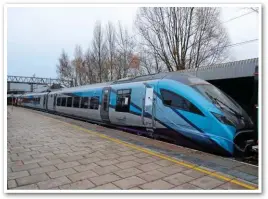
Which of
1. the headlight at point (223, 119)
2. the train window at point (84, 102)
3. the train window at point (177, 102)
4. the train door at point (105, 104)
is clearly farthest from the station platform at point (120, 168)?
the train window at point (84, 102)

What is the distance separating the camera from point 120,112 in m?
9.91

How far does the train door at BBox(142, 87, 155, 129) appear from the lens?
7.99 m

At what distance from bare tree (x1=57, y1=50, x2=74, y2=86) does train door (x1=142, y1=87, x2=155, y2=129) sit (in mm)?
31652

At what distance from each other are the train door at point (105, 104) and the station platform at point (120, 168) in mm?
4395

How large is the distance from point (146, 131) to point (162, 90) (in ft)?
5.54

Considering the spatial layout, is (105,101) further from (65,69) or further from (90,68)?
(65,69)

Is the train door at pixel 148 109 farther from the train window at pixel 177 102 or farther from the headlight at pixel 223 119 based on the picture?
the headlight at pixel 223 119

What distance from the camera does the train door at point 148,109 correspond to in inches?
315

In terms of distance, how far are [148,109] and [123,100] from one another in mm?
1839

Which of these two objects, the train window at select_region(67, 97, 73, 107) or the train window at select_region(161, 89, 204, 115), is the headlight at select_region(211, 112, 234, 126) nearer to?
the train window at select_region(161, 89, 204, 115)

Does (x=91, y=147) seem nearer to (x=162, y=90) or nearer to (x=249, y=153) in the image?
(x=162, y=90)

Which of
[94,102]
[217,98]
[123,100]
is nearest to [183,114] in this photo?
[217,98]

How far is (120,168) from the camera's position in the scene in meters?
4.59

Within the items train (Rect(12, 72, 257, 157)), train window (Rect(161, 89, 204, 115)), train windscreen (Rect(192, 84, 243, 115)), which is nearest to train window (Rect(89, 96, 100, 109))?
train (Rect(12, 72, 257, 157))
